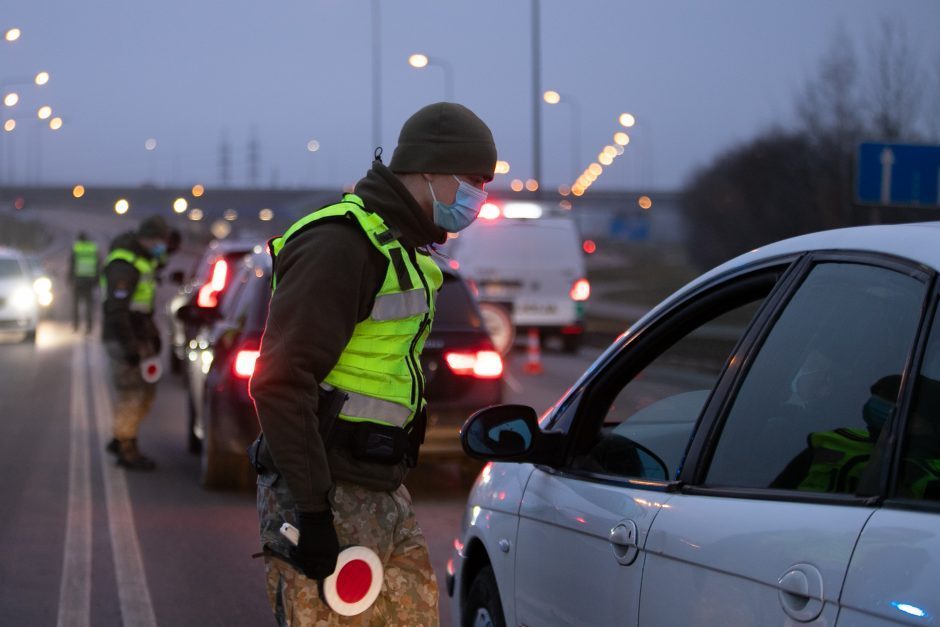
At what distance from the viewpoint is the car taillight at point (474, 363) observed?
9.16m

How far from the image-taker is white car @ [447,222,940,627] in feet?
8.31

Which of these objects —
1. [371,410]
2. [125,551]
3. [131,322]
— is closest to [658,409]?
[371,410]

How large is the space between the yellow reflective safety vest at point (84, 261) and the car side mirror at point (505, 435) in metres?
25.4

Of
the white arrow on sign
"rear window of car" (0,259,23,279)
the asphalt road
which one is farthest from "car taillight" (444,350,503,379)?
"rear window of car" (0,259,23,279)

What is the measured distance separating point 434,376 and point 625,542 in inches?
228

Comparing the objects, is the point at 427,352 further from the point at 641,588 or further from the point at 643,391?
the point at 641,588

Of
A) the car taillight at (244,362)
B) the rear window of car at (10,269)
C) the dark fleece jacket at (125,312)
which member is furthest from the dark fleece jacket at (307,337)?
the rear window of car at (10,269)

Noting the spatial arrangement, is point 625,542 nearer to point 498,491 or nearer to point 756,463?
point 756,463

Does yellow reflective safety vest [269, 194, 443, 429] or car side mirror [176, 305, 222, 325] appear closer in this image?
yellow reflective safety vest [269, 194, 443, 429]

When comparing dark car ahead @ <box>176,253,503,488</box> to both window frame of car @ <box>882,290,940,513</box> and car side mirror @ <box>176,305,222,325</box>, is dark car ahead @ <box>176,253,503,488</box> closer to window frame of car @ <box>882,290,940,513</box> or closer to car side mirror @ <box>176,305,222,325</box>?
car side mirror @ <box>176,305,222,325</box>

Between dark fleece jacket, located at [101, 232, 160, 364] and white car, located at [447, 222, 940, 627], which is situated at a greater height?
white car, located at [447, 222, 940, 627]

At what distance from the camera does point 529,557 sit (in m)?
4.01

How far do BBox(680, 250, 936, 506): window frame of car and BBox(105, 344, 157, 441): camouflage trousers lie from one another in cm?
829

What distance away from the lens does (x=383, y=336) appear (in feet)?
11.7
